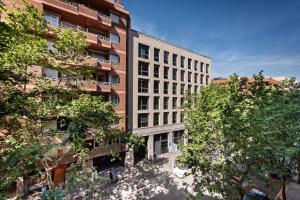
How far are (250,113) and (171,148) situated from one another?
2243cm

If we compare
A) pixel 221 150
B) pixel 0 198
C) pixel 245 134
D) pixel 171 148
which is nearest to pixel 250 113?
pixel 245 134

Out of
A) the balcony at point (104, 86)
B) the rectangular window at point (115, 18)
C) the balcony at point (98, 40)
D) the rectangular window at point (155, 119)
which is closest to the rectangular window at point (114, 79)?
the balcony at point (104, 86)

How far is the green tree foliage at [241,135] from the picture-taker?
29.6ft

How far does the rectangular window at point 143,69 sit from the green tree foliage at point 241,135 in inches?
627

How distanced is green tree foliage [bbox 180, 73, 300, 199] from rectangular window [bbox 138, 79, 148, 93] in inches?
607

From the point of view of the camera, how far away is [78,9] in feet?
67.8

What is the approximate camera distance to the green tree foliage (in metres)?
9.02

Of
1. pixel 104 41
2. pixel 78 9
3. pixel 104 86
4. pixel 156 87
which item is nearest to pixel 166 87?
pixel 156 87

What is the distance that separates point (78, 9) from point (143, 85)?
12770 mm

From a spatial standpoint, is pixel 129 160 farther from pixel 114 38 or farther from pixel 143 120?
pixel 114 38

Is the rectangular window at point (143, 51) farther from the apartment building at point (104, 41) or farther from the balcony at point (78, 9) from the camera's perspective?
the balcony at point (78, 9)

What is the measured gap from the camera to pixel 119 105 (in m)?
24.6

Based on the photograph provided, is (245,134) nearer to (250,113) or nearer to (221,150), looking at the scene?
(250,113)

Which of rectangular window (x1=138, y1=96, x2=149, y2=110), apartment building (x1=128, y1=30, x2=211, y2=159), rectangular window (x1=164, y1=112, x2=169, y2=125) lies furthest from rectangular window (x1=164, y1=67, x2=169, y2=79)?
rectangular window (x1=164, y1=112, x2=169, y2=125)
